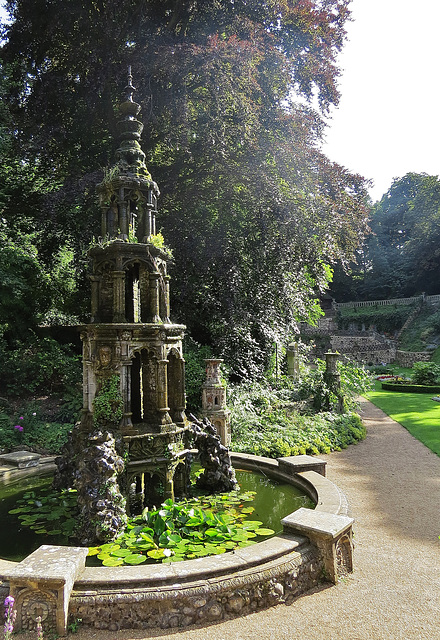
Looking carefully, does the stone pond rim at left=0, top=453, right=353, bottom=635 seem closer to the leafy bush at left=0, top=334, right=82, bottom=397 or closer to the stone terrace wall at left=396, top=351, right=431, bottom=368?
the leafy bush at left=0, top=334, right=82, bottom=397

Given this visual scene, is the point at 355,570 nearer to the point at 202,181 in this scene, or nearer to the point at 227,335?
the point at 227,335

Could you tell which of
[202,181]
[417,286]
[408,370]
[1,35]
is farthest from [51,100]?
[417,286]

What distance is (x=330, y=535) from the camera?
4488mm

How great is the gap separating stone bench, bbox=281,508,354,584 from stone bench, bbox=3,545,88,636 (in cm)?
244

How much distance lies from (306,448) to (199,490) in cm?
460

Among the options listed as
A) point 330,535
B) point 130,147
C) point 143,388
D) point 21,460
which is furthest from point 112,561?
point 130,147

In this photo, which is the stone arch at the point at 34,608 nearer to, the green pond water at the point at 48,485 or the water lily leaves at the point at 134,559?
the water lily leaves at the point at 134,559

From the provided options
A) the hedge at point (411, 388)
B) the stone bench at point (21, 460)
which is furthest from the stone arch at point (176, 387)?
the hedge at point (411, 388)

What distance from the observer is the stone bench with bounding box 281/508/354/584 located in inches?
180

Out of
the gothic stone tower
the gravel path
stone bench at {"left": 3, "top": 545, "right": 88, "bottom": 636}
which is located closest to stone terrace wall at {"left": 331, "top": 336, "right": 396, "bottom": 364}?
the gravel path

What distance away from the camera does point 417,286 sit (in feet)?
155

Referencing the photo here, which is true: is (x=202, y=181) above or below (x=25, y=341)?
above

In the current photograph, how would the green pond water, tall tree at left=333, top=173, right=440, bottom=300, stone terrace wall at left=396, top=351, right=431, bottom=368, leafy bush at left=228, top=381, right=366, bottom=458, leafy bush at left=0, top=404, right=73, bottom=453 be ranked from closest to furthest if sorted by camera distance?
the green pond water
leafy bush at left=228, top=381, right=366, bottom=458
leafy bush at left=0, top=404, right=73, bottom=453
stone terrace wall at left=396, top=351, right=431, bottom=368
tall tree at left=333, top=173, right=440, bottom=300

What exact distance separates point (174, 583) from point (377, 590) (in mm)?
2190
